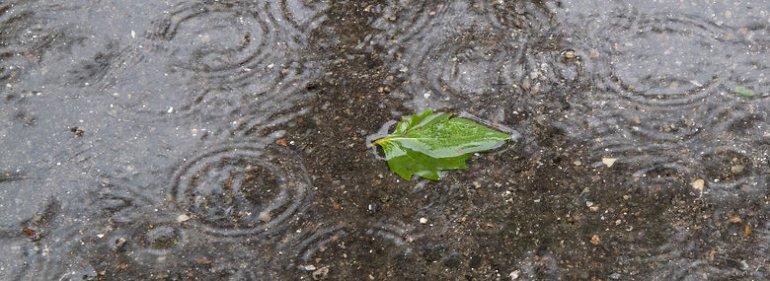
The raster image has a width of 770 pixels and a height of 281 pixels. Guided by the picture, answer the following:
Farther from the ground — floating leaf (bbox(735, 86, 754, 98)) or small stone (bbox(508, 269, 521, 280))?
floating leaf (bbox(735, 86, 754, 98))

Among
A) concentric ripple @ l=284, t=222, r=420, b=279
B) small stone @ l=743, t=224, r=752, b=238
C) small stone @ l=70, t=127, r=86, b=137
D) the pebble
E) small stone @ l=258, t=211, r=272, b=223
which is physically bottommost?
concentric ripple @ l=284, t=222, r=420, b=279

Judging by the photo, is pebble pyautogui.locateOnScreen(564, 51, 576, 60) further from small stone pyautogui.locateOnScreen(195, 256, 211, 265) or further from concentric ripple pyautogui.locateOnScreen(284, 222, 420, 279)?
small stone pyautogui.locateOnScreen(195, 256, 211, 265)

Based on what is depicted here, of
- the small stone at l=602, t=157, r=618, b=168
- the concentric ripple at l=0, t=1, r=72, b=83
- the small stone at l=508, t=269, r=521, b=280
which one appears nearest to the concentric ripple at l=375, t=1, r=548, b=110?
the small stone at l=602, t=157, r=618, b=168

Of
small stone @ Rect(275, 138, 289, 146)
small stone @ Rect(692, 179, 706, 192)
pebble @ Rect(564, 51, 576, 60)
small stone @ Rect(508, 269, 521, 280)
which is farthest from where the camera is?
pebble @ Rect(564, 51, 576, 60)

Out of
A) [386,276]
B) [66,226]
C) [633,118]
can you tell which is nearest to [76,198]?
[66,226]

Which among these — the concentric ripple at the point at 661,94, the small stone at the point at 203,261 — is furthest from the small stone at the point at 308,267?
the concentric ripple at the point at 661,94

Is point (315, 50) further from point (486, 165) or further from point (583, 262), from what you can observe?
point (583, 262)

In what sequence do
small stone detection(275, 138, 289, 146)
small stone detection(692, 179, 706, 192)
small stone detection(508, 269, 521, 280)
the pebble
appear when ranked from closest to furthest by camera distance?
1. small stone detection(508, 269, 521, 280)
2. small stone detection(692, 179, 706, 192)
3. small stone detection(275, 138, 289, 146)
4. the pebble
